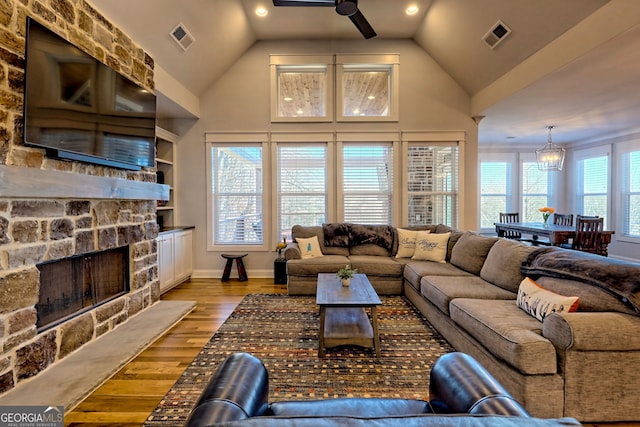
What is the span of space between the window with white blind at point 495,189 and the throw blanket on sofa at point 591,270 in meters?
5.13

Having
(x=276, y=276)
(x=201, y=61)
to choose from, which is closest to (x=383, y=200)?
(x=276, y=276)

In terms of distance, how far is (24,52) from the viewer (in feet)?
6.63

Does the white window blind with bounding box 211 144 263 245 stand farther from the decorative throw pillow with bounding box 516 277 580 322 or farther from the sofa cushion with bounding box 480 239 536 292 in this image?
the decorative throw pillow with bounding box 516 277 580 322

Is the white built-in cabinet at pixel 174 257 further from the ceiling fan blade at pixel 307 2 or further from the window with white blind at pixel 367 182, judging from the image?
the ceiling fan blade at pixel 307 2

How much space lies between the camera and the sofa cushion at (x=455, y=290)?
2.61 metres

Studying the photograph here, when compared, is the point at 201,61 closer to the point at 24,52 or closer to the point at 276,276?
the point at 24,52

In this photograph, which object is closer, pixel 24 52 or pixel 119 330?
pixel 24 52

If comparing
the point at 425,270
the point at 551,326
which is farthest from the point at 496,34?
the point at 551,326

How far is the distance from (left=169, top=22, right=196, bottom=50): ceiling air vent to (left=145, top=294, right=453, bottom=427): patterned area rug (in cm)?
341

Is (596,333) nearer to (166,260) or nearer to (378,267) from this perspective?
(378,267)

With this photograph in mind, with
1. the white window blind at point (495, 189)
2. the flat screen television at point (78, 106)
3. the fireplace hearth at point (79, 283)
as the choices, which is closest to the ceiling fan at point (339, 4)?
the flat screen television at point (78, 106)

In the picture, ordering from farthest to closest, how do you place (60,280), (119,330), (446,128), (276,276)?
1. (446,128)
2. (276,276)
3. (119,330)
4. (60,280)

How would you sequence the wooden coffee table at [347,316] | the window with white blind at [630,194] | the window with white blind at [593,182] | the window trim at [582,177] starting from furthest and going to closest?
the window with white blind at [593,182], the window trim at [582,177], the window with white blind at [630,194], the wooden coffee table at [347,316]

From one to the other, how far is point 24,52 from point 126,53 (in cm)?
122
